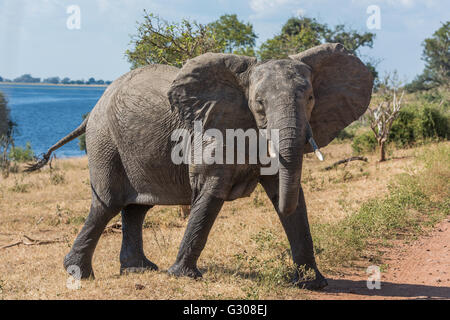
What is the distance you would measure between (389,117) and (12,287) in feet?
38.2

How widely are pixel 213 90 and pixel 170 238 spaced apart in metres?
4.09

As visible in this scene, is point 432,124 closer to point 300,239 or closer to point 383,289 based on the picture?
point 383,289

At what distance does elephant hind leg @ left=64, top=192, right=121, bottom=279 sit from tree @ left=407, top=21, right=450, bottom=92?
4314cm

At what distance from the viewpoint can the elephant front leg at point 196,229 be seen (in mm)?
5977

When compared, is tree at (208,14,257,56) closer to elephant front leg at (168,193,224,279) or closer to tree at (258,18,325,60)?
tree at (258,18,325,60)

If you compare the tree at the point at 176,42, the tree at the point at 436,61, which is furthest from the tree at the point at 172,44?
the tree at the point at 436,61

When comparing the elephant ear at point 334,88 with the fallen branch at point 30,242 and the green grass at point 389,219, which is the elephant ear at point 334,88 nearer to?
the green grass at point 389,219

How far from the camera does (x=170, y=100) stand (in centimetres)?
606

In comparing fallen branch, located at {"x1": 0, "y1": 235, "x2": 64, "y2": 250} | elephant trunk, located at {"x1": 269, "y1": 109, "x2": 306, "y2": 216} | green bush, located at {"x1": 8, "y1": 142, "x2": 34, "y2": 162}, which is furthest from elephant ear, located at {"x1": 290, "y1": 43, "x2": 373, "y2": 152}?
green bush, located at {"x1": 8, "y1": 142, "x2": 34, "y2": 162}

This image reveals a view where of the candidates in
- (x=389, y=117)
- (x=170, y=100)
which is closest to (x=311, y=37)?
(x=389, y=117)

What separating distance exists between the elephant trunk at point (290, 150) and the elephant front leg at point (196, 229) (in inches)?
41.2

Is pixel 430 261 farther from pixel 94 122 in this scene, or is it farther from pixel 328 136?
pixel 94 122

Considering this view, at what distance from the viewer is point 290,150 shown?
5.02 metres

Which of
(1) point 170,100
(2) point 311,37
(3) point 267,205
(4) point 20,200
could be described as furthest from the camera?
(2) point 311,37
